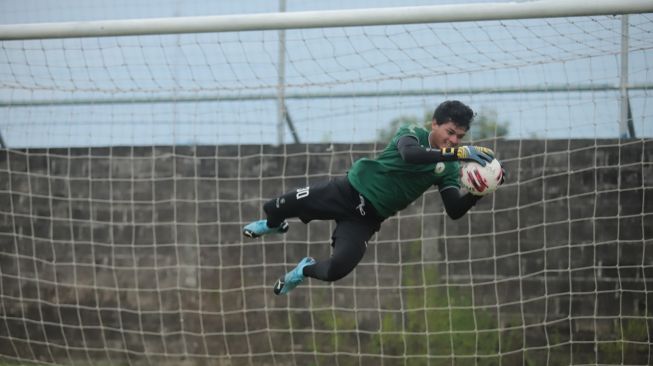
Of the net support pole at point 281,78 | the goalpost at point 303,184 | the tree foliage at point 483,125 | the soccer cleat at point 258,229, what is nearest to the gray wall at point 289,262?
the goalpost at point 303,184

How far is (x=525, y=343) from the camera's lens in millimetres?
7594

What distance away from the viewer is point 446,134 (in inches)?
208

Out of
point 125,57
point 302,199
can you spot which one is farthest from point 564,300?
point 125,57

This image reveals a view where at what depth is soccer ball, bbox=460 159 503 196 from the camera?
500 centimetres

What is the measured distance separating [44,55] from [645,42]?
17.1 feet

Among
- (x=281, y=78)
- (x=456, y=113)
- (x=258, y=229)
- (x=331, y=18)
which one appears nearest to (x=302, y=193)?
(x=258, y=229)

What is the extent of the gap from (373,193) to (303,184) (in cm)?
264

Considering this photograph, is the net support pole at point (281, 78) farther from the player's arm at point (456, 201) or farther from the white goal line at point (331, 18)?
the player's arm at point (456, 201)

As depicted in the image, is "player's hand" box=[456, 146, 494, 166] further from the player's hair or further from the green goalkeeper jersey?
the green goalkeeper jersey

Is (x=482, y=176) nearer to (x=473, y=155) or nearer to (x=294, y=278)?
(x=473, y=155)

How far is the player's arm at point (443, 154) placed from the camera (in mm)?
5008

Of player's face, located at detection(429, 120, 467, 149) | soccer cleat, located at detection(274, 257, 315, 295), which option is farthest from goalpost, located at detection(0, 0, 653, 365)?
soccer cleat, located at detection(274, 257, 315, 295)

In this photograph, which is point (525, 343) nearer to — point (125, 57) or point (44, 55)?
point (125, 57)

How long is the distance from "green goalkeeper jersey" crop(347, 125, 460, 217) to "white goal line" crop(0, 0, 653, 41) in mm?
1220
